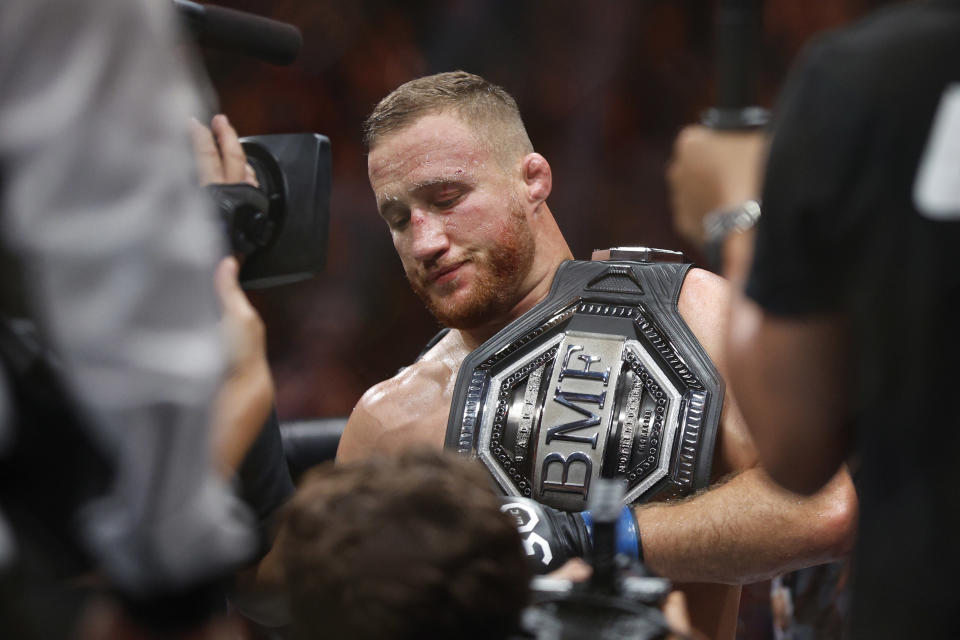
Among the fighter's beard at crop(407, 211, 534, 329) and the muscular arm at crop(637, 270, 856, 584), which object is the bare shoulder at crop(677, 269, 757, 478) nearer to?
the muscular arm at crop(637, 270, 856, 584)

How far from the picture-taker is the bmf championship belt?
147cm

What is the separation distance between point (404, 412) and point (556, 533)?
1.52 feet

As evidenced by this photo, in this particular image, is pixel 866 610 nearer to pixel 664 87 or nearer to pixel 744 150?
pixel 744 150

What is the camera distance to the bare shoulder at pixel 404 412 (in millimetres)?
1668

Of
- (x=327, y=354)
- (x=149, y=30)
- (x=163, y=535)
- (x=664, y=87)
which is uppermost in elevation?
(x=149, y=30)

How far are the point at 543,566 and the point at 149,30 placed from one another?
2.96 feet

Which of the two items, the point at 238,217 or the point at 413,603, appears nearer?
the point at 413,603

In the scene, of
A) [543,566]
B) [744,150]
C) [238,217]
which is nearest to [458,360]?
[543,566]

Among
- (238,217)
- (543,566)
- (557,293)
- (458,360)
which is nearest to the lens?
(238,217)

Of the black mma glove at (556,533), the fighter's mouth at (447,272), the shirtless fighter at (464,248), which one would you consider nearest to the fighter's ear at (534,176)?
the shirtless fighter at (464,248)

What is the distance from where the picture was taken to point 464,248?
1706 millimetres

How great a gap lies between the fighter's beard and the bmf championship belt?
80mm

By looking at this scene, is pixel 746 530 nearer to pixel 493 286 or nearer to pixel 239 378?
pixel 493 286

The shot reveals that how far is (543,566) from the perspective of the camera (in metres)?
1.30
